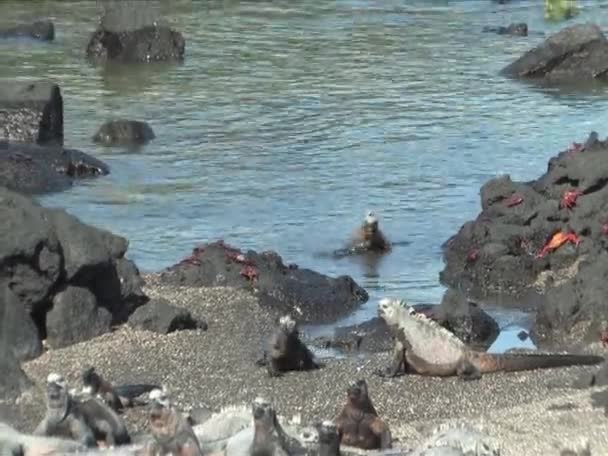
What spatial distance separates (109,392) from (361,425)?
188 centimetres

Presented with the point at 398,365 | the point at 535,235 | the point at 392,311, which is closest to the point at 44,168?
the point at 535,235

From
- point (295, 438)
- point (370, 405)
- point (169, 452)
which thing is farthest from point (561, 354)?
point (169, 452)

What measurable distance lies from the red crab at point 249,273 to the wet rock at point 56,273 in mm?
2101

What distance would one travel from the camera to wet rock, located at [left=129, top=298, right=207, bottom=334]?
49.7 feet

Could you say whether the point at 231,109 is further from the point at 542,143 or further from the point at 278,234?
the point at 278,234

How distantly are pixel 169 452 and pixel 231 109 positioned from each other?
19.2m

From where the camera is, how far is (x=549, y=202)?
62.6 feet

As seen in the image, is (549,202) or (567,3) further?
(567,3)

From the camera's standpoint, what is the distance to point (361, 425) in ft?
38.8

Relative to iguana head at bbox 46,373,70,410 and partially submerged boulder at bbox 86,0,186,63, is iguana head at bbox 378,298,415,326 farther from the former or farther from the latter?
partially submerged boulder at bbox 86,0,186,63

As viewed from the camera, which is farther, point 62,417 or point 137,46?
point 137,46

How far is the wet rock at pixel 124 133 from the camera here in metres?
27.2

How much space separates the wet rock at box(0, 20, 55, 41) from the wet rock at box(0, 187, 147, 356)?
69.8 ft

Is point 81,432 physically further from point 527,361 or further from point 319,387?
point 527,361
